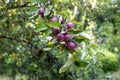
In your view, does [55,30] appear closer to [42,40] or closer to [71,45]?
[71,45]

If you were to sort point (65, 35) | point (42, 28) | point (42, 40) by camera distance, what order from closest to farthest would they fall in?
point (65, 35) → point (42, 28) → point (42, 40)

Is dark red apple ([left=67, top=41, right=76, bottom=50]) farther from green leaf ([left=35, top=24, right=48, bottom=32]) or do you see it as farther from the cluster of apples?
green leaf ([left=35, top=24, right=48, bottom=32])

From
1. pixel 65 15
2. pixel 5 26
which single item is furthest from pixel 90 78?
pixel 65 15

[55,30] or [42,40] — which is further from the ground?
[55,30]

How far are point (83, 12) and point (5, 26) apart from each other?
4.35 feet

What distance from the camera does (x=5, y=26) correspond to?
319 centimetres

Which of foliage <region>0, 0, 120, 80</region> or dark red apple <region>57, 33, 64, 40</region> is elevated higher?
dark red apple <region>57, 33, 64, 40</region>

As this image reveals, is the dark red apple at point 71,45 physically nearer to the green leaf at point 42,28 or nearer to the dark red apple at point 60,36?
the dark red apple at point 60,36

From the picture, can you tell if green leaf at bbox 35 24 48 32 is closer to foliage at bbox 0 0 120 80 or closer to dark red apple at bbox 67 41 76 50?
foliage at bbox 0 0 120 80

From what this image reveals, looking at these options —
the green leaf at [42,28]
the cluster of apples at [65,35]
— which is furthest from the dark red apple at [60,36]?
the green leaf at [42,28]

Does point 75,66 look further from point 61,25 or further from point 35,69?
point 35,69

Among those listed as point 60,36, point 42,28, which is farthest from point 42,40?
point 60,36

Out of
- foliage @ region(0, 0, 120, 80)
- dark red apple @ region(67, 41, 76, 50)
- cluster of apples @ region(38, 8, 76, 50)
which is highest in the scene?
cluster of apples @ region(38, 8, 76, 50)

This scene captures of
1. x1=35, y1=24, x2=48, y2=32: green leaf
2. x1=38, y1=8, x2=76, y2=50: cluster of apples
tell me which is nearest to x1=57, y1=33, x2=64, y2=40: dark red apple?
x1=38, y1=8, x2=76, y2=50: cluster of apples
